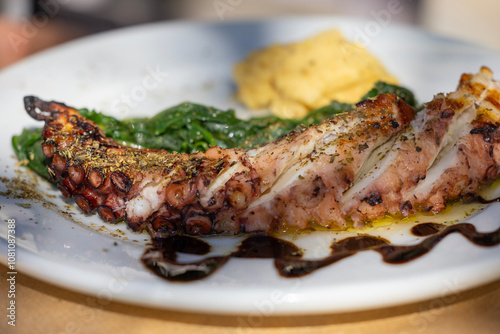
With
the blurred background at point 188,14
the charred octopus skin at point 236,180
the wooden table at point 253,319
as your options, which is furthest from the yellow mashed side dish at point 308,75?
the wooden table at point 253,319

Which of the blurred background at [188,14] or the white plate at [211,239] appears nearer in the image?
the white plate at [211,239]

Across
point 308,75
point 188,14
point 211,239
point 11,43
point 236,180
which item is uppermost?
point 236,180

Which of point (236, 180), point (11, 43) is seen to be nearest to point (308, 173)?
point (236, 180)

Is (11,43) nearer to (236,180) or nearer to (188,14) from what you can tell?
(188,14)

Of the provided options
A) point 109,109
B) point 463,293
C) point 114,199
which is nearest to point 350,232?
point 463,293

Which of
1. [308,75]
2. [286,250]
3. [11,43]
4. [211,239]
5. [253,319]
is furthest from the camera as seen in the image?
[11,43]

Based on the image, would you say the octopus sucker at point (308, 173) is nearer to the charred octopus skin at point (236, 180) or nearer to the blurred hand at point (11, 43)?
the charred octopus skin at point (236, 180)
